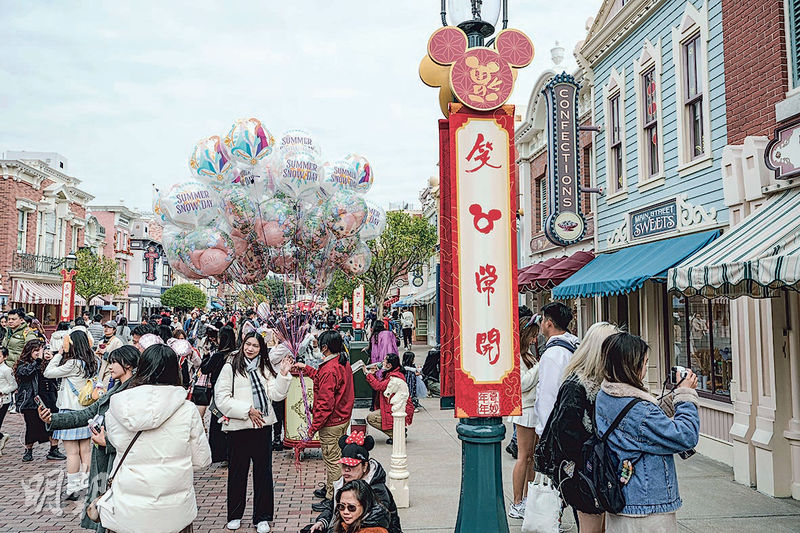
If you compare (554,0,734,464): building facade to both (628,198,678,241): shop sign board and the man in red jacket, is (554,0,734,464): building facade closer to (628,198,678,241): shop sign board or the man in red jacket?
(628,198,678,241): shop sign board

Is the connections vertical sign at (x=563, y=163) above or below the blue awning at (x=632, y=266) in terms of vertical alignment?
above

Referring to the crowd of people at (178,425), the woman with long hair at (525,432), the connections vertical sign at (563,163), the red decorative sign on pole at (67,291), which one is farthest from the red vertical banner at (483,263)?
the red decorative sign on pole at (67,291)

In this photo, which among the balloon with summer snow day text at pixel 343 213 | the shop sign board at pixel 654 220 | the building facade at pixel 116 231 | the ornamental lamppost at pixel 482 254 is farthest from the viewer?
the building facade at pixel 116 231

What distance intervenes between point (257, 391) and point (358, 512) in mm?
2343

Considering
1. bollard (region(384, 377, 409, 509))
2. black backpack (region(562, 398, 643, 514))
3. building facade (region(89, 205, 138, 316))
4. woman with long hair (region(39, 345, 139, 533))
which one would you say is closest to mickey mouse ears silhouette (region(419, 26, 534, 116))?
black backpack (region(562, 398, 643, 514))

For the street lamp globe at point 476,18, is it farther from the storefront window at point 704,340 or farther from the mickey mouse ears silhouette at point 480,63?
the storefront window at point 704,340

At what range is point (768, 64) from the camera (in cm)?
688

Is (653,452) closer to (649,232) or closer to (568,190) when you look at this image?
(649,232)

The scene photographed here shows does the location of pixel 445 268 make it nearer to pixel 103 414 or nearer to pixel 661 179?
pixel 103 414

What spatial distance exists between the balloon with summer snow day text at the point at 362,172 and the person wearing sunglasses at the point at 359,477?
7319 mm

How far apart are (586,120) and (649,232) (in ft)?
14.0

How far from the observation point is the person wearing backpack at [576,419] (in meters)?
3.42

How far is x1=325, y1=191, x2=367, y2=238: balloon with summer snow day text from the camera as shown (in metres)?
10.4

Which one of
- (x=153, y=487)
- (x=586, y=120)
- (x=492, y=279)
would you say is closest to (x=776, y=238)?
(x=492, y=279)
